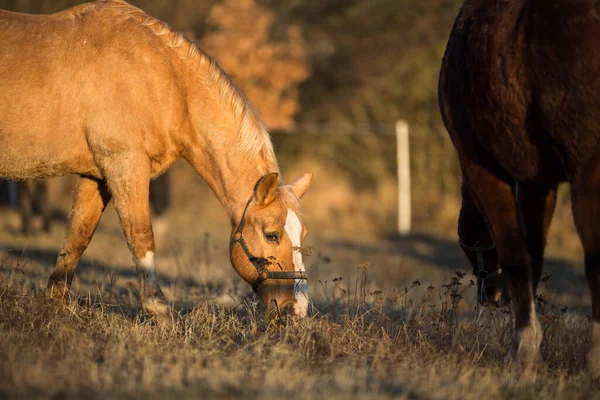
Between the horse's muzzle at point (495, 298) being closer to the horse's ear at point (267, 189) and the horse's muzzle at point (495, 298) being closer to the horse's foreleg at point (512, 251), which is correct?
the horse's foreleg at point (512, 251)

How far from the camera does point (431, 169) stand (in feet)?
49.9

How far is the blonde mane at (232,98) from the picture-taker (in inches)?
199

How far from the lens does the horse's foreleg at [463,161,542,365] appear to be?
12.7 ft

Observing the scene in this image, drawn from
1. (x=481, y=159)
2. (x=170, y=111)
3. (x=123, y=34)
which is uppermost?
(x=123, y=34)

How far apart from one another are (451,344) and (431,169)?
1115 centimetres

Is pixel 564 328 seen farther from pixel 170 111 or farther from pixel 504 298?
pixel 170 111

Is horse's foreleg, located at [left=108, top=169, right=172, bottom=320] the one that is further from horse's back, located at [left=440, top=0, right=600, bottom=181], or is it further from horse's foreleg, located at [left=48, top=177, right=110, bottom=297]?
horse's back, located at [left=440, top=0, right=600, bottom=181]

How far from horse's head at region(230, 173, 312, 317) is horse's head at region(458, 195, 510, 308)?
3.47 feet

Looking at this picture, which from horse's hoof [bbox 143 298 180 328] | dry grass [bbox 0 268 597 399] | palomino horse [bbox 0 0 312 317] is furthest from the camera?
palomino horse [bbox 0 0 312 317]

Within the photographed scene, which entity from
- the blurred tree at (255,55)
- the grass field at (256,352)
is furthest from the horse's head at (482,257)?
the blurred tree at (255,55)

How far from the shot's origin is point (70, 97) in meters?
4.86

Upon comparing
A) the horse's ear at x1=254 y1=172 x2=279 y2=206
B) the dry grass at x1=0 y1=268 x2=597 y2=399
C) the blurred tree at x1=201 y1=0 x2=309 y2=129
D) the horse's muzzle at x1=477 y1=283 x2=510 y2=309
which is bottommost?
the dry grass at x1=0 y1=268 x2=597 y2=399

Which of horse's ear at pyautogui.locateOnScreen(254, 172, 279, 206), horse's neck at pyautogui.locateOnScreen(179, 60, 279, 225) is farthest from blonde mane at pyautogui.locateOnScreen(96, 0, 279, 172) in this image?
horse's ear at pyautogui.locateOnScreen(254, 172, 279, 206)

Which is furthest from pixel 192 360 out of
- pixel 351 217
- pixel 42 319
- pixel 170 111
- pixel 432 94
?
pixel 432 94
